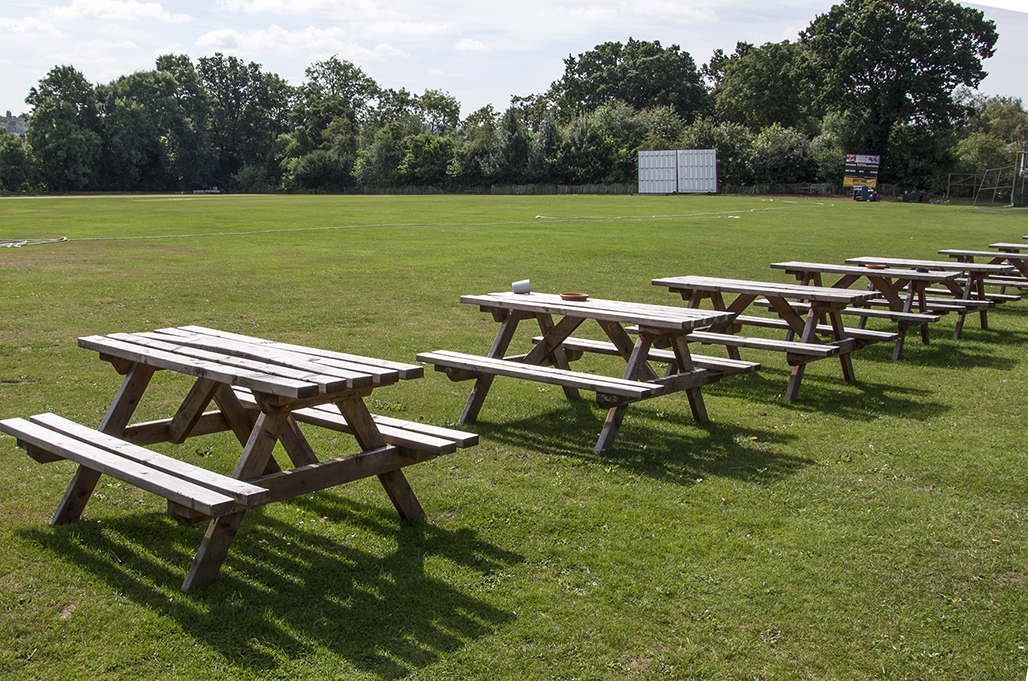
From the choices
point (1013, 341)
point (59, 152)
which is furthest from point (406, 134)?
point (1013, 341)

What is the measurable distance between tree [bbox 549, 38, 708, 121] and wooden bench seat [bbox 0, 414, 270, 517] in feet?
320

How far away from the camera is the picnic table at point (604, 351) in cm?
623

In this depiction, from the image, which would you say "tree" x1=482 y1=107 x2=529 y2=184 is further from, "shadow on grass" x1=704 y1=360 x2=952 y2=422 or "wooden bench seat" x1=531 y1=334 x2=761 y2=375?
"wooden bench seat" x1=531 y1=334 x2=761 y2=375

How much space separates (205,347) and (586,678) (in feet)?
9.59

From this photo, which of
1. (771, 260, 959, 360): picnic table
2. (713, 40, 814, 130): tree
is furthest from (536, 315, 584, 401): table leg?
(713, 40, 814, 130): tree

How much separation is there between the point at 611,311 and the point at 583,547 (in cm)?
252

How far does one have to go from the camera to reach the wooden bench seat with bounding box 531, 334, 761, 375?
7.05 metres

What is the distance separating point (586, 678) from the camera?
11.0ft

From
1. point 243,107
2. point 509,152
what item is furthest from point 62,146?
point 509,152

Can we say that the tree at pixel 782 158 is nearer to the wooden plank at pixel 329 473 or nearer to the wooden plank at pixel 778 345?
the wooden plank at pixel 778 345

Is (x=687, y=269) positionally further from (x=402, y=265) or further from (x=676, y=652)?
(x=676, y=652)

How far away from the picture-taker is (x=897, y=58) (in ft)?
216

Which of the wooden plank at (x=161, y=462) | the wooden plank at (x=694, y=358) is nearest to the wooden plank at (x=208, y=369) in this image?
the wooden plank at (x=161, y=462)

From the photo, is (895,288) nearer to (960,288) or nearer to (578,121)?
(960,288)
